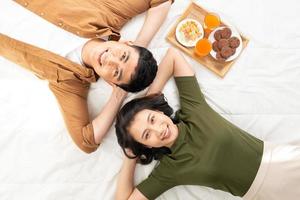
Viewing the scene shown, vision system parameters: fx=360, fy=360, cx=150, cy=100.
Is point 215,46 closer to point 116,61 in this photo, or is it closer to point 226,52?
point 226,52

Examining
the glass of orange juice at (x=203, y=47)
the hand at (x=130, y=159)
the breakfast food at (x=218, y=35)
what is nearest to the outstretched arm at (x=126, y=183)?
the hand at (x=130, y=159)

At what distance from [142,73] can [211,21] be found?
48cm

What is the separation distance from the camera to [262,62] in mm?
1727

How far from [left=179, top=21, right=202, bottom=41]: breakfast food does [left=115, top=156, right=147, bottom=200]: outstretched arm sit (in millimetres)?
658

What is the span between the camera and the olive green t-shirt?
1.51m

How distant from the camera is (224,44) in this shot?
1718 mm

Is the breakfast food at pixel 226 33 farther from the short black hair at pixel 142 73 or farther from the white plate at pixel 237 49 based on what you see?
the short black hair at pixel 142 73

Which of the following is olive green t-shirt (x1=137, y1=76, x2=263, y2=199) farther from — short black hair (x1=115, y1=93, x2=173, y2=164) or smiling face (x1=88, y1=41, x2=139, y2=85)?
smiling face (x1=88, y1=41, x2=139, y2=85)

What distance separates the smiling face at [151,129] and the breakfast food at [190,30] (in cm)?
49

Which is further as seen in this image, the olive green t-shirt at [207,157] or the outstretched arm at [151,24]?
the outstretched arm at [151,24]

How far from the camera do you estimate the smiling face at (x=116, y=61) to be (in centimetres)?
150

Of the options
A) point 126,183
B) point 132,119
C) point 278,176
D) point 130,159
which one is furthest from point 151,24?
point 278,176

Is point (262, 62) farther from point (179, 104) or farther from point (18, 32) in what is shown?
point (18, 32)

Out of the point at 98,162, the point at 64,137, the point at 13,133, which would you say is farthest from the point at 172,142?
the point at 13,133
